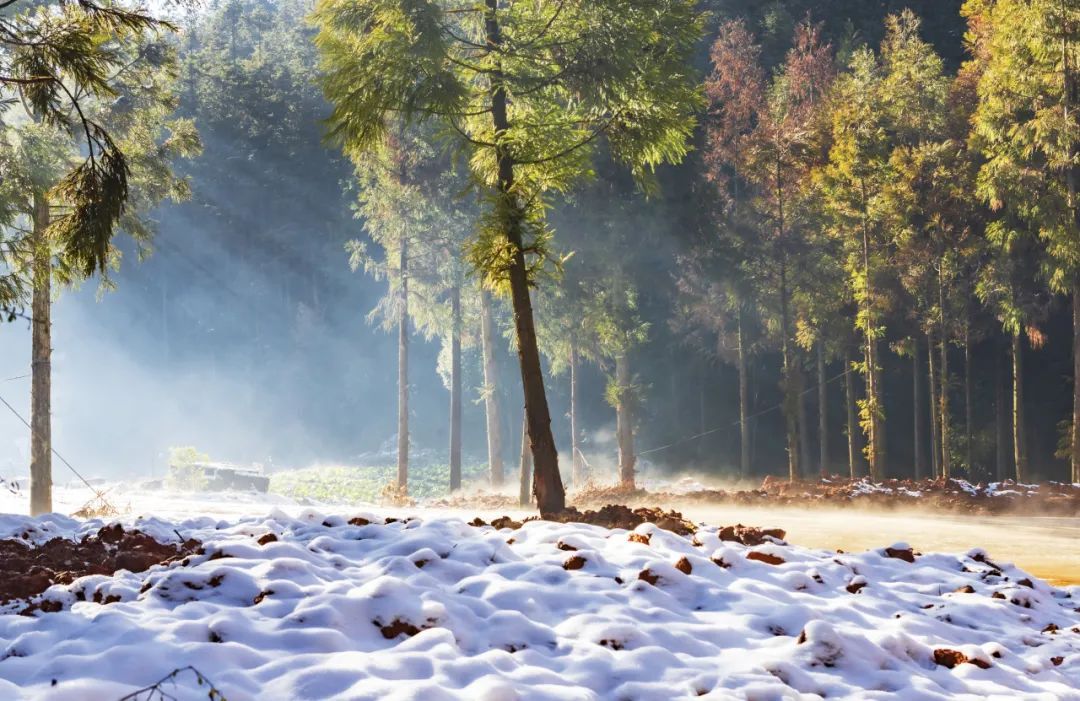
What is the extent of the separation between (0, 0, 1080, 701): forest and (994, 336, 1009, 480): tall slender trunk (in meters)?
0.20

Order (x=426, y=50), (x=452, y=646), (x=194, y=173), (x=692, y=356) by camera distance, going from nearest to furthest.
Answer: (x=452, y=646) < (x=426, y=50) < (x=692, y=356) < (x=194, y=173)

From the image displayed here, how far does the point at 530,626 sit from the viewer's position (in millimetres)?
4883

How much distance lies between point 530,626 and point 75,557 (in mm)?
3554

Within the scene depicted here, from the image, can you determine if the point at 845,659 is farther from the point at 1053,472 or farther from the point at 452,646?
the point at 1053,472

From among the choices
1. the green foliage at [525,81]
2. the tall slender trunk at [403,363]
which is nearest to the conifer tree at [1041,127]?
the green foliage at [525,81]

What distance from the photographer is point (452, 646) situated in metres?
4.48

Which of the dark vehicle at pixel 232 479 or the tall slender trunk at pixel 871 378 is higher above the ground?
the tall slender trunk at pixel 871 378

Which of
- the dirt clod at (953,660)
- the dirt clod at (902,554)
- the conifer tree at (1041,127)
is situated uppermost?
the conifer tree at (1041,127)

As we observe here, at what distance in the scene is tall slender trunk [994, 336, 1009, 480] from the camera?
27875 millimetres

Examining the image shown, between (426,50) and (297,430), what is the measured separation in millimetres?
50880

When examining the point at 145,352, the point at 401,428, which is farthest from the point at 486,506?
the point at 145,352

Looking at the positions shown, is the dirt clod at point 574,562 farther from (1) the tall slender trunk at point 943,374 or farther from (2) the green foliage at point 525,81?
(1) the tall slender trunk at point 943,374

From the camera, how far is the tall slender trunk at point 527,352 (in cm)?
1046

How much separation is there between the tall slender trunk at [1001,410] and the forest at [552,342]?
0.66 ft
